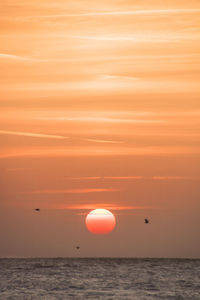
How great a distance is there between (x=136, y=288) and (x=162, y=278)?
24057 millimetres

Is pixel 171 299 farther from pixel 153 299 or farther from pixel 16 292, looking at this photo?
pixel 16 292

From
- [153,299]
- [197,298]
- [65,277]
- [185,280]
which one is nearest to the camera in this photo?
[153,299]

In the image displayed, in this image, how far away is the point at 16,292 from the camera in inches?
3740

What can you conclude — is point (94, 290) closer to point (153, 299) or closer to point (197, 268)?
point (153, 299)

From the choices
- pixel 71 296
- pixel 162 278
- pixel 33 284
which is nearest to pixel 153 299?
pixel 71 296

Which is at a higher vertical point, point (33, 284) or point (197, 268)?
point (197, 268)

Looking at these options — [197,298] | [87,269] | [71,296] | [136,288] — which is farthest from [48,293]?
[87,269]

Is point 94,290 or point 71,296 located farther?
point 94,290

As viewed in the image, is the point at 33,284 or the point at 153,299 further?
the point at 33,284

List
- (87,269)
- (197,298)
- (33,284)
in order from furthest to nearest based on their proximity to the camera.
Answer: (87,269) < (33,284) < (197,298)

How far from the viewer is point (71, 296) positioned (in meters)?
90.4

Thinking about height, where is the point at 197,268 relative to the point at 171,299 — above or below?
above

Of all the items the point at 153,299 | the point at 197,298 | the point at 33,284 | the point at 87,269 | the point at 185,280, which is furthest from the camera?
the point at 87,269

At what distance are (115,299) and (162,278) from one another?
130 ft
